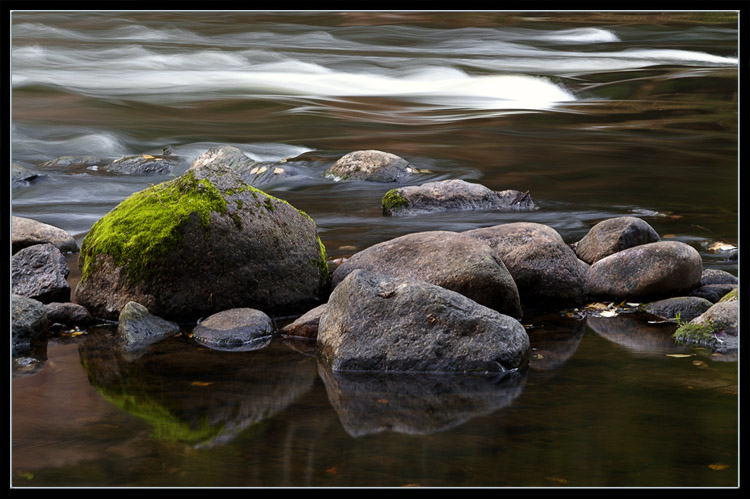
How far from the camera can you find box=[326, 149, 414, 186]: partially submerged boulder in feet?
50.5

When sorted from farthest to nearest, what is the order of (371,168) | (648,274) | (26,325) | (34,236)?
(371,168) < (34,236) < (648,274) < (26,325)

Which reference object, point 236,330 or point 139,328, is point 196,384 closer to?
point 236,330

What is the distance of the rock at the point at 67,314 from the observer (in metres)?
6.98

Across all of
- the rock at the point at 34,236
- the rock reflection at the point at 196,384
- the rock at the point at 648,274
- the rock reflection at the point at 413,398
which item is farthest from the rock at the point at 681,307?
the rock at the point at 34,236

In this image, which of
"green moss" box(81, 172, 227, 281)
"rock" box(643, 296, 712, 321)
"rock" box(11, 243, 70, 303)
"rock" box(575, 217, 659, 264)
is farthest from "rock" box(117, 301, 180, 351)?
"rock" box(575, 217, 659, 264)

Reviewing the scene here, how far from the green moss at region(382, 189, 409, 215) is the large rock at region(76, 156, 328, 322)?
A: 5.31 metres

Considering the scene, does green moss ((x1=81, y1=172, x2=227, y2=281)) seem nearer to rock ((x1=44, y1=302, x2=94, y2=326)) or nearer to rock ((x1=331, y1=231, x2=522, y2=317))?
rock ((x1=44, y1=302, x2=94, y2=326))

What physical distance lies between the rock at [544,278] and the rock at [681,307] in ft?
2.29

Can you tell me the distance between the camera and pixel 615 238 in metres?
8.86

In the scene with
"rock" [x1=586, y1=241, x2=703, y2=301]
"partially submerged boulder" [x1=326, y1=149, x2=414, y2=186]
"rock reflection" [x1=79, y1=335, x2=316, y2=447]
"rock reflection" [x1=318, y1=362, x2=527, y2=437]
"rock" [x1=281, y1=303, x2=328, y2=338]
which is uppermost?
"partially submerged boulder" [x1=326, y1=149, x2=414, y2=186]

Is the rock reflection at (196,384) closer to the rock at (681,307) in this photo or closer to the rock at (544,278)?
the rock at (544,278)

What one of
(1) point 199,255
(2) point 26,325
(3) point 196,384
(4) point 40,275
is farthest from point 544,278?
(4) point 40,275

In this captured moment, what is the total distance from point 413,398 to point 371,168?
10.5 m
